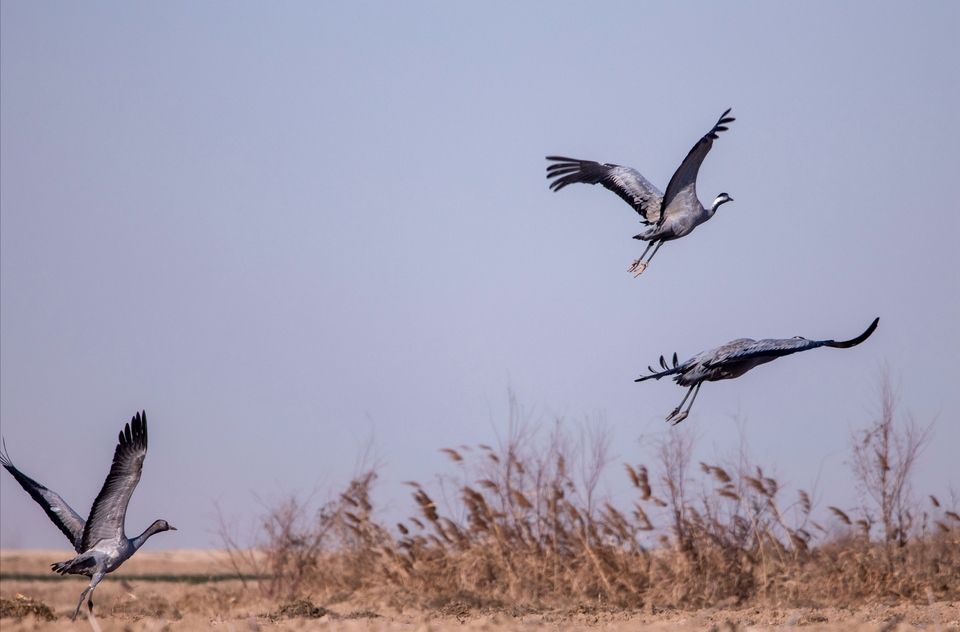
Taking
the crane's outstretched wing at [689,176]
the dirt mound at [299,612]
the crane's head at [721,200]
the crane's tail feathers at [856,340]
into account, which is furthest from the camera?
the dirt mound at [299,612]

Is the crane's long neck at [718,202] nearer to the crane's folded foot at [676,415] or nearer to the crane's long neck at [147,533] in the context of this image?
the crane's folded foot at [676,415]

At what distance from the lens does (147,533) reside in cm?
1142

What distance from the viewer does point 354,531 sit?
53.5 feet

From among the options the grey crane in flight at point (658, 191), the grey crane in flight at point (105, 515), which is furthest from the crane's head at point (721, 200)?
the grey crane in flight at point (105, 515)

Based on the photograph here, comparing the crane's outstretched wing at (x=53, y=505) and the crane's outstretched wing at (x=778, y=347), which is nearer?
the crane's outstretched wing at (x=778, y=347)

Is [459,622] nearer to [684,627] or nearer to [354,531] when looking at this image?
[684,627]

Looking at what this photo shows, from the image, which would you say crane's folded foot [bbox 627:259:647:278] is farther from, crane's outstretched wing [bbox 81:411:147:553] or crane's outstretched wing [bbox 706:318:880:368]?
crane's outstretched wing [bbox 81:411:147:553]

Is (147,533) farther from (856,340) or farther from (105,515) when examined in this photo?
(856,340)

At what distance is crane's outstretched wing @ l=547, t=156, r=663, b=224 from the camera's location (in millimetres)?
10977

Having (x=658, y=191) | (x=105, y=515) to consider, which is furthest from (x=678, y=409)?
(x=105, y=515)

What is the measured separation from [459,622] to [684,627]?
3.09 metres

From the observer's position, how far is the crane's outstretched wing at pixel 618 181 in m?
11.0

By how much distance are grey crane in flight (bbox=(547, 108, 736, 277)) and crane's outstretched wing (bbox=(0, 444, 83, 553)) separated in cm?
639

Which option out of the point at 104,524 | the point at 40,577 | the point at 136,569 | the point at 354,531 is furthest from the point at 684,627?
the point at 136,569
